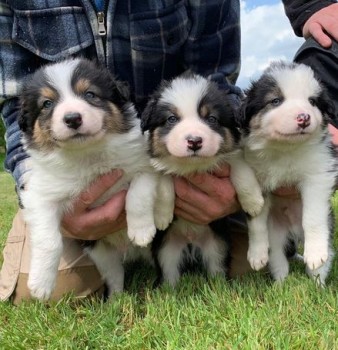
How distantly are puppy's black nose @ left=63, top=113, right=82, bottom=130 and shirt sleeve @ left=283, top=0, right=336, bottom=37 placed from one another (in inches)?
112

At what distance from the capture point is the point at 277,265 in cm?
377

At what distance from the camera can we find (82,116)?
9.81ft

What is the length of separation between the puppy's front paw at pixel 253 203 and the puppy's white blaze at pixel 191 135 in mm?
428

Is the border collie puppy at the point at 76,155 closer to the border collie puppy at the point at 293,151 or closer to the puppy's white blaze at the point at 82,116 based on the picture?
the puppy's white blaze at the point at 82,116

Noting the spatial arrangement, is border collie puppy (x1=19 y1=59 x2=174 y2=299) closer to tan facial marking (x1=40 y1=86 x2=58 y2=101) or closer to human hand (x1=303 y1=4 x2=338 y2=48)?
tan facial marking (x1=40 y1=86 x2=58 y2=101)

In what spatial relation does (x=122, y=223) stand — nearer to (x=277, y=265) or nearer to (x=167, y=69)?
(x=277, y=265)

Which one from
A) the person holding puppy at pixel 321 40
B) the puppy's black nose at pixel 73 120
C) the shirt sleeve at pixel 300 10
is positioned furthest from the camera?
the shirt sleeve at pixel 300 10

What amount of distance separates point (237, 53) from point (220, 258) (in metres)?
1.80

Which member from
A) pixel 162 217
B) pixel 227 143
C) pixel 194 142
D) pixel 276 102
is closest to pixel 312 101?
pixel 276 102

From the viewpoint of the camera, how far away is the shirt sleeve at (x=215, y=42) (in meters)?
4.30

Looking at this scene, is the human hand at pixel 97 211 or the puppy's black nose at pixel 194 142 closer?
the puppy's black nose at pixel 194 142

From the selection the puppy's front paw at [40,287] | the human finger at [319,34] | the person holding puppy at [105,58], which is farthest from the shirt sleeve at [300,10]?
the puppy's front paw at [40,287]

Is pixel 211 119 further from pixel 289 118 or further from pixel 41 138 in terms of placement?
pixel 41 138

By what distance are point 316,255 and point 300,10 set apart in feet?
8.72
